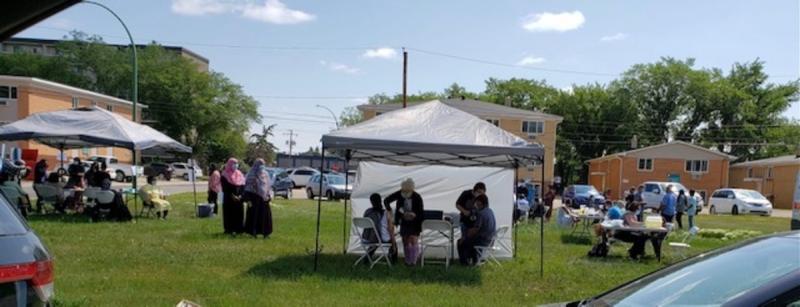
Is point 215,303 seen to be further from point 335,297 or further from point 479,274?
point 479,274

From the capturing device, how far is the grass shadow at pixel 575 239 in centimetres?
1419

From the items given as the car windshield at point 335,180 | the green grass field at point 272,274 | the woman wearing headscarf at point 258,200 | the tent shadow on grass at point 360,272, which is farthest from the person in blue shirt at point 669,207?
the car windshield at point 335,180

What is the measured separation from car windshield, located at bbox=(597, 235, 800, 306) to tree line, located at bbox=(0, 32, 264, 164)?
60448mm

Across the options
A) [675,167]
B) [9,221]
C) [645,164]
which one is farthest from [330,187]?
[675,167]

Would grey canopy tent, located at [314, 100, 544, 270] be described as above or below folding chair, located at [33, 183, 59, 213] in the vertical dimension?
above

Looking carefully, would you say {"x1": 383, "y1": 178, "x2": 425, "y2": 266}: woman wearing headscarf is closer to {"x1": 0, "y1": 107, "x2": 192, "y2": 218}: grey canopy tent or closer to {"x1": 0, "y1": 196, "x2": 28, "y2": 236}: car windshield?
{"x1": 0, "y1": 196, "x2": 28, "y2": 236}: car windshield

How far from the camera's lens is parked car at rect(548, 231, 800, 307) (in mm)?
2525

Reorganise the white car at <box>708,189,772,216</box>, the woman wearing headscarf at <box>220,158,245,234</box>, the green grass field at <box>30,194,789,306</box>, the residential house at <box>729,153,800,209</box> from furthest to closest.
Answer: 1. the residential house at <box>729,153,800,209</box>
2. the white car at <box>708,189,772,216</box>
3. the woman wearing headscarf at <box>220,158,245,234</box>
4. the green grass field at <box>30,194,789,306</box>

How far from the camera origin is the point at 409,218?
9.71 metres

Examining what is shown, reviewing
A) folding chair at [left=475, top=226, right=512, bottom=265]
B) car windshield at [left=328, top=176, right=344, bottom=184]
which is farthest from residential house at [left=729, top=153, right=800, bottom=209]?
folding chair at [left=475, top=226, right=512, bottom=265]

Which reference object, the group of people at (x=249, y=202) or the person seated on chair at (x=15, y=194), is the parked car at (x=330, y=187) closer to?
the person seated on chair at (x=15, y=194)

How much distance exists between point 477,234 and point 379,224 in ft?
5.07

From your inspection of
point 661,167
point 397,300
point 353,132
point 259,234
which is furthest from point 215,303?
point 661,167

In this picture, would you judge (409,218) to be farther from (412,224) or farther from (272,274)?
(272,274)
